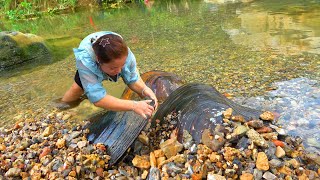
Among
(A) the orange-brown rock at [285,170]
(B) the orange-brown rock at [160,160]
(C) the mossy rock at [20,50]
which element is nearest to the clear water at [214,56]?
(C) the mossy rock at [20,50]

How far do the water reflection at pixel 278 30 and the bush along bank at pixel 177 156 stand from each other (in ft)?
11.7

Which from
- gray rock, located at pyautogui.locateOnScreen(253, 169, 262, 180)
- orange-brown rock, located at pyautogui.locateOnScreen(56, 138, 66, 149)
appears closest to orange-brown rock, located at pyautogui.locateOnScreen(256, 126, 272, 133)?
gray rock, located at pyautogui.locateOnScreen(253, 169, 262, 180)

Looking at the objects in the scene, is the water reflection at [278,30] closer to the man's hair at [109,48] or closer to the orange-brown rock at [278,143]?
the orange-brown rock at [278,143]

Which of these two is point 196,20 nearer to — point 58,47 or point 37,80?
point 58,47

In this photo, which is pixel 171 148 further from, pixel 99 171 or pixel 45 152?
pixel 45 152

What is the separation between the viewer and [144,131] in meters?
3.04

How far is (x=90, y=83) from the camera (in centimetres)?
294

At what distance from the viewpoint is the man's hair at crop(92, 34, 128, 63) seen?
2.58 m

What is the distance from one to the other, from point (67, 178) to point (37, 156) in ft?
1.92

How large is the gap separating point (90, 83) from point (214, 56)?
3.58 meters

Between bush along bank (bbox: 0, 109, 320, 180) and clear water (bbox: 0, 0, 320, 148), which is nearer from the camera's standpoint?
bush along bank (bbox: 0, 109, 320, 180)

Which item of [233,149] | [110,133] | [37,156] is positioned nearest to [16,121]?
[37,156]

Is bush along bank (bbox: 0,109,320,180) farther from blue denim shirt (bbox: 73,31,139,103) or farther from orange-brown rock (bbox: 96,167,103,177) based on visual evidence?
blue denim shirt (bbox: 73,31,139,103)

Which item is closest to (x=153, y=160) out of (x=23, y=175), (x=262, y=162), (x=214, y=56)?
(x=262, y=162)
